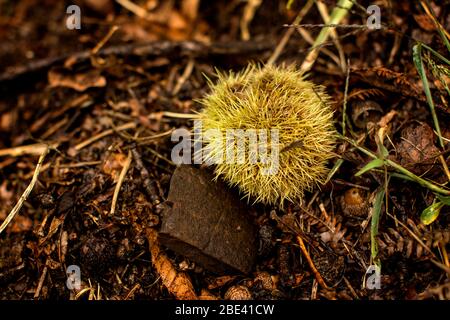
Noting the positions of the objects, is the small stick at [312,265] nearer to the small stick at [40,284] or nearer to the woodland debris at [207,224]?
the woodland debris at [207,224]

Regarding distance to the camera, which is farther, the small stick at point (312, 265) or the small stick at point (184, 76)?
the small stick at point (184, 76)

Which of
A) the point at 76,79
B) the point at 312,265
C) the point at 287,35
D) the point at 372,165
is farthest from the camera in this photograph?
the point at 287,35

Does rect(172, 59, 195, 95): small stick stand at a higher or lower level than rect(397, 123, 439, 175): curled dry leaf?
higher

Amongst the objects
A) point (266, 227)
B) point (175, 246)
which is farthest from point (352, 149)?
point (175, 246)

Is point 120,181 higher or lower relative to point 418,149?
lower

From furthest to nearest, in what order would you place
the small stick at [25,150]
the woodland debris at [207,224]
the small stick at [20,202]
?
the small stick at [25,150], the small stick at [20,202], the woodland debris at [207,224]

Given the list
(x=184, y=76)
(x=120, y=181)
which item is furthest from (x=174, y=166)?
(x=184, y=76)

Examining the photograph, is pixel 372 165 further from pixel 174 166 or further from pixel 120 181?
pixel 120 181

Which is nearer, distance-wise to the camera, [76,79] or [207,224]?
[207,224]

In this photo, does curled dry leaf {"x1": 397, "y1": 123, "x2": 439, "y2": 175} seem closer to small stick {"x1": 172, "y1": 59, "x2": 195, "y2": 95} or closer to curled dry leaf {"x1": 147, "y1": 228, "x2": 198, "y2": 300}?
curled dry leaf {"x1": 147, "y1": 228, "x2": 198, "y2": 300}

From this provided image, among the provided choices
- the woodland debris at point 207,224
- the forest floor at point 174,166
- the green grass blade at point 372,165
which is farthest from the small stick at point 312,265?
the green grass blade at point 372,165

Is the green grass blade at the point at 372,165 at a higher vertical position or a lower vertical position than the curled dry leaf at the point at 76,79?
lower

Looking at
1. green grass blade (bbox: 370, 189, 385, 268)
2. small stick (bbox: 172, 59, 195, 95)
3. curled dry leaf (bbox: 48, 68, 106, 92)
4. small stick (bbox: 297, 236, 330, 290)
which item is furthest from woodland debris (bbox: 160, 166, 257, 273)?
curled dry leaf (bbox: 48, 68, 106, 92)
